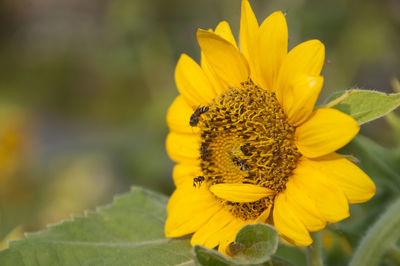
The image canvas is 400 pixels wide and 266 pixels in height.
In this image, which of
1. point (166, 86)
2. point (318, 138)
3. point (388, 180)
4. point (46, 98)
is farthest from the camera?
point (46, 98)

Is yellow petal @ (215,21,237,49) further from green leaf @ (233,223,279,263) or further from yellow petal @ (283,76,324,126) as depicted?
green leaf @ (233,223,279,263)

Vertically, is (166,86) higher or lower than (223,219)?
higher

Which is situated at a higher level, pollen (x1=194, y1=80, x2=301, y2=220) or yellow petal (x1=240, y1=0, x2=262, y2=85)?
yellow petal (x1=240, y1=0, x2=262, y2=85)

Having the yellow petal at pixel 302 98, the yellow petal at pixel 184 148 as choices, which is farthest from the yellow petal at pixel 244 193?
the yellow petal at pixel 184 148

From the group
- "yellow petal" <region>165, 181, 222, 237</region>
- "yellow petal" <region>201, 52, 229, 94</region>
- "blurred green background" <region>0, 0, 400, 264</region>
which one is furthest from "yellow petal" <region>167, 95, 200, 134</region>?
"blurred green background" <region>0, 0, 400, 264</region>

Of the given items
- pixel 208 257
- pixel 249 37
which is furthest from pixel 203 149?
pixel 208 257

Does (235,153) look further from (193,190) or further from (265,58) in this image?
(265,58)

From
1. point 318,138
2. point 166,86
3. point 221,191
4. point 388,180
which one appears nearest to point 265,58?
point 318,138

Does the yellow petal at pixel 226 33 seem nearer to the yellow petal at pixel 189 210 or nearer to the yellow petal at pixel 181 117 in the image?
the yellow petal at pixel 181 117
